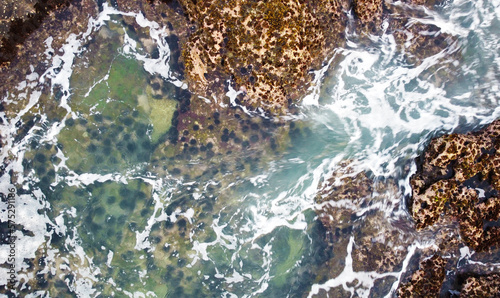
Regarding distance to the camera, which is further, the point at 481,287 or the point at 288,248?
the point at 288,248

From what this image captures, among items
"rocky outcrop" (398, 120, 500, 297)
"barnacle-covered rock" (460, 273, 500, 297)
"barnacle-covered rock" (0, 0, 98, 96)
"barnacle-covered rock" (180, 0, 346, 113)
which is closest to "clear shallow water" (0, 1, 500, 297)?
"barnacle-covered rock" (0, 0, 98, 96)

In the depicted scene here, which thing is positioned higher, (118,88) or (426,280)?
(118,88)

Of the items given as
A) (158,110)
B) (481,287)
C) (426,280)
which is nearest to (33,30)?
(158,110)

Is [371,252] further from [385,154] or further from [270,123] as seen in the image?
[270,123]

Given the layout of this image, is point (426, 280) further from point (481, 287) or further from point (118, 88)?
point (118, 88)

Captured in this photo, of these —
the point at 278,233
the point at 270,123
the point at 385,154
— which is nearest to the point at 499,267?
the point at 385,154
